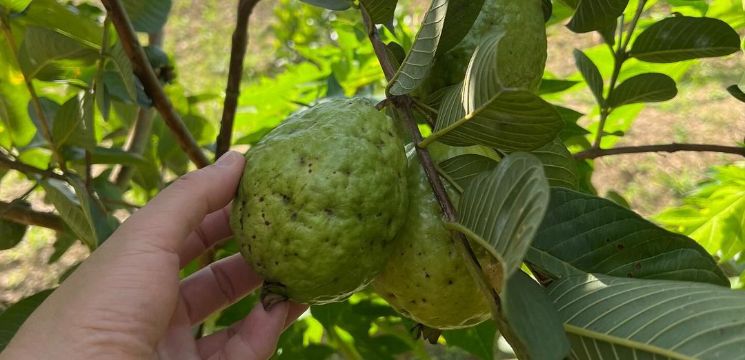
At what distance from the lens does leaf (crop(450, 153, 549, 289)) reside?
21.5 inches

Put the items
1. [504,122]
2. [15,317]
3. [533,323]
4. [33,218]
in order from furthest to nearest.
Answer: [33,218] → [15,317] → [504,122] → [533,323]

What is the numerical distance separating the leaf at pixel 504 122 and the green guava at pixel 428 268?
10 cm

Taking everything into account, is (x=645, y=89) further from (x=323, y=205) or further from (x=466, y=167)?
(x=323, y=205)

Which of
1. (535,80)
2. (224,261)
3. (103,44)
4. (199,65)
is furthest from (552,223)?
(199,65)

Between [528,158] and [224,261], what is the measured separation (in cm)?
85

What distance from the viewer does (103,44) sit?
1305 millimetres

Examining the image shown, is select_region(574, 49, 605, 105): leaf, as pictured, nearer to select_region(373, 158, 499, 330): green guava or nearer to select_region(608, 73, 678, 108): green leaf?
select_region(608, 73, 678, 108): green leaf

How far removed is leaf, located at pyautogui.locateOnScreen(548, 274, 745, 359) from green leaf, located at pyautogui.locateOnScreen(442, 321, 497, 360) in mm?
754

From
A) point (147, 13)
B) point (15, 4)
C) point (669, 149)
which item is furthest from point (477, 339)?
point (15, 4)

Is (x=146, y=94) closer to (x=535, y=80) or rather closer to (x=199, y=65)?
(x=535, y=80)

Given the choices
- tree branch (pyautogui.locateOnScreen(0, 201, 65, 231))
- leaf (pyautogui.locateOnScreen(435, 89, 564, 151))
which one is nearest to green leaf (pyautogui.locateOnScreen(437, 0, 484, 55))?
leaf (pyautogui.locateOnScreen(435, 89, 564, 151))

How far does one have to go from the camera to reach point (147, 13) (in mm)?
1473

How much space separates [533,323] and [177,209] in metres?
0.58

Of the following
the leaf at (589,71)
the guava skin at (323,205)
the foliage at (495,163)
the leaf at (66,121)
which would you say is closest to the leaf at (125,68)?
the foliage at (495,163)
